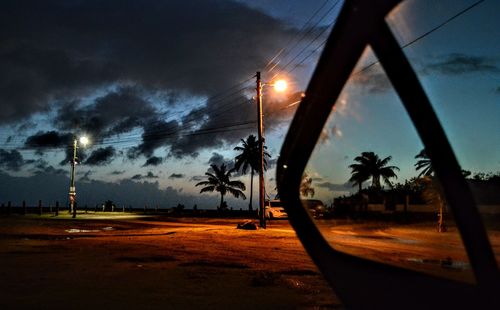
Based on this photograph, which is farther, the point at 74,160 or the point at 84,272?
the point at 74,160

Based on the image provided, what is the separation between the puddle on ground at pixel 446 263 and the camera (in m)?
2.88

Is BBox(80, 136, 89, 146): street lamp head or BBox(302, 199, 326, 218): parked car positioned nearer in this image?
BBox(302, 199, 326, 218): parked car

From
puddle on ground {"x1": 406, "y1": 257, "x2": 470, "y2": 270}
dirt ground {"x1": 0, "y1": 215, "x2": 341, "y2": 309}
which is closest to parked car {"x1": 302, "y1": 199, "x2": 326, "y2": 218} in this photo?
puddle on ground {"x1": 406, "y1": 257, "x2": 470, "y2": 270}

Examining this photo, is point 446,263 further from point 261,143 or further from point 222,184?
point 222,184

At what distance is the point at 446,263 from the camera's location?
328 centimetres

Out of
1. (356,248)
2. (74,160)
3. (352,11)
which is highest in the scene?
(74,160)

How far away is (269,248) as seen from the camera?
1588cm

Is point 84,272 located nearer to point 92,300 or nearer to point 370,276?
point 92,300

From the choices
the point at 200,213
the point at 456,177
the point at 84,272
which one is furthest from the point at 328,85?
the point at 200,213

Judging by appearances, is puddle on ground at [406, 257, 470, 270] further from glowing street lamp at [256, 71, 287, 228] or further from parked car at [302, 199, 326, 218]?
glowing street lamp at [256, 71, 287, 228]

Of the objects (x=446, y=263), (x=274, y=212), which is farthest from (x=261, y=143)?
(x=446, y=263)

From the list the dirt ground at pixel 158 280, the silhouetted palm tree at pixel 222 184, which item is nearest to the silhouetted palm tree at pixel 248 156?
the silhouetted palm tree at pixel 222 184

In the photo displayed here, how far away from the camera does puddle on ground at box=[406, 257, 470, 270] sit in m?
2.88

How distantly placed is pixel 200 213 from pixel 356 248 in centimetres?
5171
